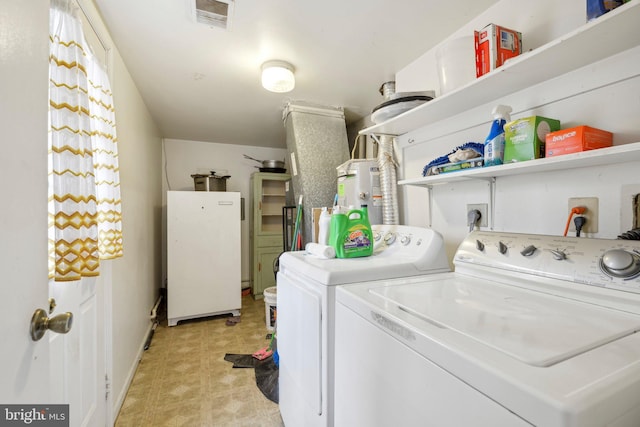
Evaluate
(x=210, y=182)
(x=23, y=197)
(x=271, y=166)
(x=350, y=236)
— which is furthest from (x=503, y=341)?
(x=271, y=166)

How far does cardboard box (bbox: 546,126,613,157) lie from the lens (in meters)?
0.90

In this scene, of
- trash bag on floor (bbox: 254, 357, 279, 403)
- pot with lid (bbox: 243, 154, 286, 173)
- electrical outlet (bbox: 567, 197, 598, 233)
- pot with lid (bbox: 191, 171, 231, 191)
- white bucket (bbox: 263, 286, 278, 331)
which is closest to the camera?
electrical outlet (bbox: 567, 197, 598, 233)

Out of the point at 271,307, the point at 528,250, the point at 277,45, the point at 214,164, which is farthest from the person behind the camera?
the point at 214,164

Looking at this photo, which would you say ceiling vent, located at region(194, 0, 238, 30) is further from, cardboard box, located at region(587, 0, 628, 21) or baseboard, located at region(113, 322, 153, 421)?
baseboard, located at region(113, 322, 153, 421)

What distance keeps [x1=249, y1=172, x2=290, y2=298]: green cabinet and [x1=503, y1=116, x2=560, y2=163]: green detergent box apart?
3.33 meters

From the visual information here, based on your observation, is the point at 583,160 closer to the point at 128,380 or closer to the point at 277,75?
the point at 277,75

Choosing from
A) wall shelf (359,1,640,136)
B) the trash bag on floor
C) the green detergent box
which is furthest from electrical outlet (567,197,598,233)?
the trash bag on floor

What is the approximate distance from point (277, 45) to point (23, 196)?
1.64 meters

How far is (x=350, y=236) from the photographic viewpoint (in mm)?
1408

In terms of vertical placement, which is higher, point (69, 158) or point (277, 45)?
point (277, 45)

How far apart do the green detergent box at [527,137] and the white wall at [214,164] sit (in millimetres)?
3918

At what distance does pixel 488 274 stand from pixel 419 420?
700mm

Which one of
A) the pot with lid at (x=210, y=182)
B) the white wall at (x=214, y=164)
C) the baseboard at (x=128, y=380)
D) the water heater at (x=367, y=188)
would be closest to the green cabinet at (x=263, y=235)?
the white wall at (x=214, y=164)

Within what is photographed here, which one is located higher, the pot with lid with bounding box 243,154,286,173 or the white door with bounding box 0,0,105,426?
the pot with lid with bounding box 243,154,286,173
